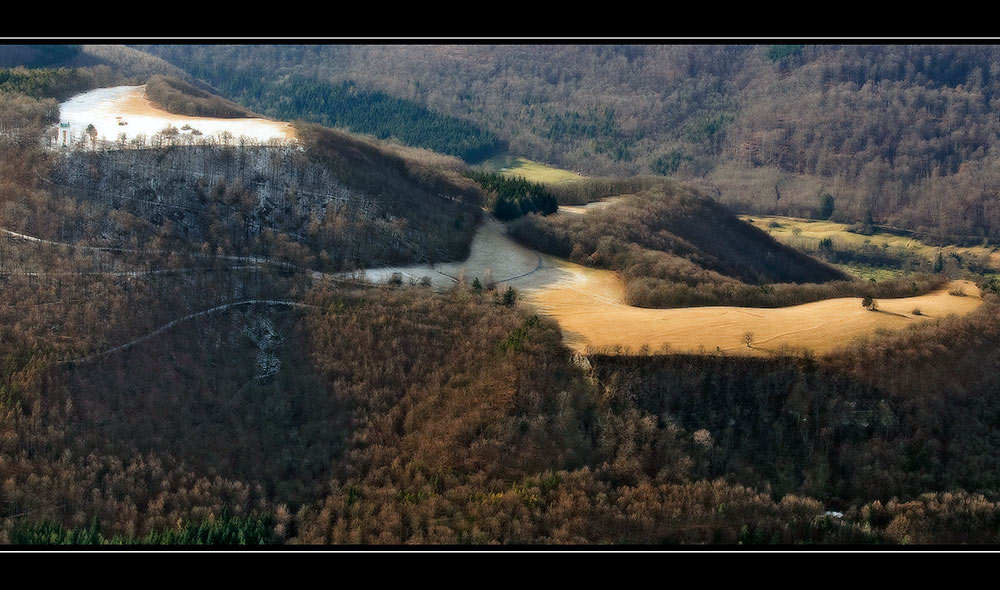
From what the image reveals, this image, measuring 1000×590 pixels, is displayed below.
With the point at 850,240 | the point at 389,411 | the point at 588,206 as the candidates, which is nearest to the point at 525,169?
the point at 850,240

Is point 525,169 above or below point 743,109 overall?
below

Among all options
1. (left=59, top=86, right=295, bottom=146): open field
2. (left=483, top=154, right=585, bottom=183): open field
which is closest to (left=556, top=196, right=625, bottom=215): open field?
(left=59, top=86, right=295, bottom=146): open field

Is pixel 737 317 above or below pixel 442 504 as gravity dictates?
above

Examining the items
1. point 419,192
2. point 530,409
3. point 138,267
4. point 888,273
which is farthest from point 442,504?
point 888,273

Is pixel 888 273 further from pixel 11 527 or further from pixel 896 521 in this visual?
pixel 11 527

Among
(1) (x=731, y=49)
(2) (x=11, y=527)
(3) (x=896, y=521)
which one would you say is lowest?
(2) (x=11, y=527)

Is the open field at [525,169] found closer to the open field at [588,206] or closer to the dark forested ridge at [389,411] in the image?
the open field at [588,206]

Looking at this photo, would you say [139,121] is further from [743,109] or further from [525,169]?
[743,109]
